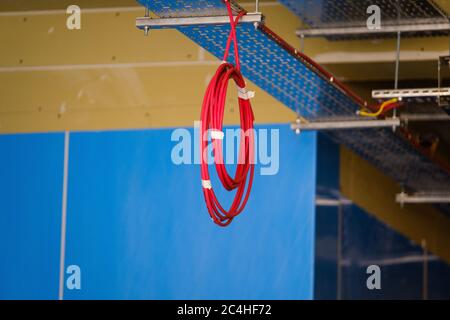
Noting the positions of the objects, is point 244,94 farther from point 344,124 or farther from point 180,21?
point 344,124

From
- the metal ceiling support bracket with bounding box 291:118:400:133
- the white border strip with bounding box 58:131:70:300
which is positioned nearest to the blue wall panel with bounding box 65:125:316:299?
the white border strip with bounding box 58:131:70:300

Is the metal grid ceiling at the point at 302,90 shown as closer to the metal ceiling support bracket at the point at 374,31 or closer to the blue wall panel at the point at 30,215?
the metal ceiling support bracket at the point at 374,31

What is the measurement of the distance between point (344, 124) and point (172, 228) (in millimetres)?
1377

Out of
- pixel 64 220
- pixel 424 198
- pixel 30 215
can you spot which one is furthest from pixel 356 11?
pixel 30 215

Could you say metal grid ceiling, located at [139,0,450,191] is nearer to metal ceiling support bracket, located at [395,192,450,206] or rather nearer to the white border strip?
metal ceiling support bracket, located at [395,192,450,206]

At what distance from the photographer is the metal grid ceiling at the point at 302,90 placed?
15.4ft

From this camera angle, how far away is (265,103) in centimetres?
689

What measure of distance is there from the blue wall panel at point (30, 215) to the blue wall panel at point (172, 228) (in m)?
0.12

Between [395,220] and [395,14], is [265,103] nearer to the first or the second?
[395,14]

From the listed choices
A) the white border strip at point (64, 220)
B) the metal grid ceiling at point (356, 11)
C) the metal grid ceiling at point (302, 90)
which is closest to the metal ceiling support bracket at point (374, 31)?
the metal grid ceiling at point (356, 11)
